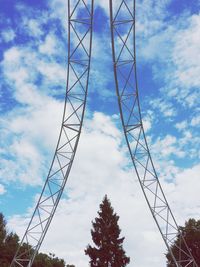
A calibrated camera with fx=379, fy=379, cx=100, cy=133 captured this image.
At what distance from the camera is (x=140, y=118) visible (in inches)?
725

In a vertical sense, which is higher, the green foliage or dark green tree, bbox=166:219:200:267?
dark green tree, bbox=166:219:200:267

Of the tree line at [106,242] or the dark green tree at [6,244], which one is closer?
the tree line at [106,242]

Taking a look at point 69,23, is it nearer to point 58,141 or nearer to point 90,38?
point 90,38

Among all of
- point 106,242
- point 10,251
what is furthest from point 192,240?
point 10,251

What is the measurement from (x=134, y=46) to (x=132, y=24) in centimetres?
99

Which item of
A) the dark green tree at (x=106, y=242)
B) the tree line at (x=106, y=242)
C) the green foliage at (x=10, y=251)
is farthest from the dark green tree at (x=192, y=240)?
the green foliage at (x=10, y=251)

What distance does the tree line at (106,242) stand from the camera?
33.4m

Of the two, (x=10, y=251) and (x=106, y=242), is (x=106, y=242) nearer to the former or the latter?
(x=106, y=242)

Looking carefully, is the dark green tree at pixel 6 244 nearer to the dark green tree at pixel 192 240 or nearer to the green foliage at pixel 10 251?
the green foliage at pixel 10 251

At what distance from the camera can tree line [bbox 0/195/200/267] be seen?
109 ft

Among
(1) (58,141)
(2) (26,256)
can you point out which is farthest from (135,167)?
(2) (26,256)

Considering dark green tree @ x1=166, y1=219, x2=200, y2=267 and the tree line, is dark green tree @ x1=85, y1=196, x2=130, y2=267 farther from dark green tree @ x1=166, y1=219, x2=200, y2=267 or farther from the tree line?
dark green tree @ x1=166, y1=219, x2=200, y2=267

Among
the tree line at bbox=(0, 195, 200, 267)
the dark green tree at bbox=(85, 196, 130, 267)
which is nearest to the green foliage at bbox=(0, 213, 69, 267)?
the tree line at bbox=(0, 195, 200, 267)

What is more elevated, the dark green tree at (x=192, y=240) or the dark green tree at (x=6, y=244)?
the dark green tree at (x=192, y=240)
